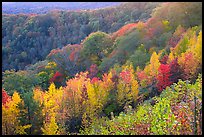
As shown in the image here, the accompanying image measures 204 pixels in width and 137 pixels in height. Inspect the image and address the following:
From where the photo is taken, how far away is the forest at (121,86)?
442 inches

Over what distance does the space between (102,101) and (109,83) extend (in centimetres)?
189

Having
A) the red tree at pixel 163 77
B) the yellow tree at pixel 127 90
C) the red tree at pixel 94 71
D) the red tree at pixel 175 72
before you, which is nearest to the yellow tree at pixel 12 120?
the yellow tree at pixel 127 90

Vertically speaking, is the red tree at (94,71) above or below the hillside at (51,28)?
above

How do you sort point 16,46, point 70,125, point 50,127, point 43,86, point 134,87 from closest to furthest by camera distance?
point 50,127
point 70,125
point 134,87
point 43,86
point 16,46

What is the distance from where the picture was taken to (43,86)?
38.9m

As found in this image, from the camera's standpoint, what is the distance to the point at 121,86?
25.1 m

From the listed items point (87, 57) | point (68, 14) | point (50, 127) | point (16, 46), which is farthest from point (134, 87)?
point (68, 14)

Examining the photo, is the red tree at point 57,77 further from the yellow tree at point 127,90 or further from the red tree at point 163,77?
the red tree at point 163,77

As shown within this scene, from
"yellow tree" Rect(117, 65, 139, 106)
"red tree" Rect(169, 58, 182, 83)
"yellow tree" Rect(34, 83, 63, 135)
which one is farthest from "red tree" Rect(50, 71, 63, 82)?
"red tree" Rect(169, 58, 182, 83)

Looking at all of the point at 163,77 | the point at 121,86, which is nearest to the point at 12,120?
the point at 121,86

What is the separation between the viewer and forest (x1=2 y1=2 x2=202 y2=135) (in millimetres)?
11221

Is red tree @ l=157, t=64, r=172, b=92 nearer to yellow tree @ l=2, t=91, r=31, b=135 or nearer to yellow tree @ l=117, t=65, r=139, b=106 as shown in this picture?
yellow tree @ l=117, t=65, r=139, b=106

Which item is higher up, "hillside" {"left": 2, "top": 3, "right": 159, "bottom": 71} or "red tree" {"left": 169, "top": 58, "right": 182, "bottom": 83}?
"red tree" {"left": 169, "top": 58, "right": 182, "bottom": 83}

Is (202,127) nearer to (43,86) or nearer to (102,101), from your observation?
(102,101)
